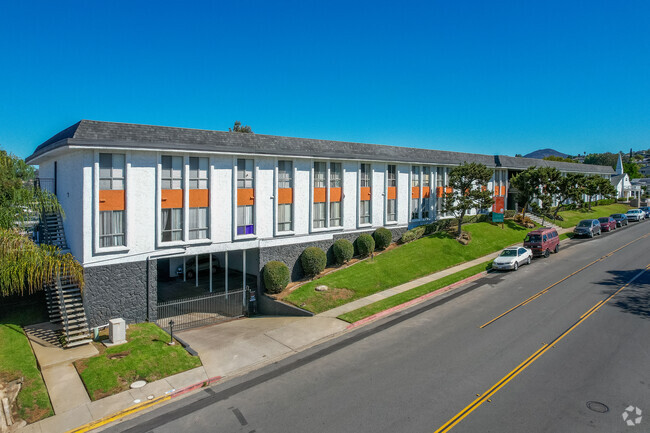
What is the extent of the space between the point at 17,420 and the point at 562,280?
90.8ft

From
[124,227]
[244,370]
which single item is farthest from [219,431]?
[124,227]

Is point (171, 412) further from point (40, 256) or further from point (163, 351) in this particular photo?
point (40, 256)

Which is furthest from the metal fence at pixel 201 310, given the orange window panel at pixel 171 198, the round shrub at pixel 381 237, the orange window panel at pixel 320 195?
the round shrub at pixel 381 237

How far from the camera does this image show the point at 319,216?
29.4 meters

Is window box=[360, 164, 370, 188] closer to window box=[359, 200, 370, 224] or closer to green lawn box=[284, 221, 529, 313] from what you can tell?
window box=[359, 200, 370, 224]

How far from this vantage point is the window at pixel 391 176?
34219 mm

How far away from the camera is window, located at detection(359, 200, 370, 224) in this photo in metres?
32.2

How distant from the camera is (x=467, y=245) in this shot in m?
35.2

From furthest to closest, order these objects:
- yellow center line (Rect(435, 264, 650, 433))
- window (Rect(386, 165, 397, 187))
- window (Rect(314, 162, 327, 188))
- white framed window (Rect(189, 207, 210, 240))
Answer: window (Rect(386, 165, 397, 187)), window (Rect(314, 162, 327, 188)), white framed window (Rect(189, 207, 210, 240)), yellow center line (Rect(435, 264, 650, 433))

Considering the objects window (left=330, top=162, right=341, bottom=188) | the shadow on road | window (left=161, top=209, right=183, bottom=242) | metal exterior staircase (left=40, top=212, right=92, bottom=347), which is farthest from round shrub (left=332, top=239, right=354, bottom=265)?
metal exterior staircase (left=40, top=212, right=92, bottom=347)

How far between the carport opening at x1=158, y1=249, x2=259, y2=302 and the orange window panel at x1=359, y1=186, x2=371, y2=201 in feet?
32.2

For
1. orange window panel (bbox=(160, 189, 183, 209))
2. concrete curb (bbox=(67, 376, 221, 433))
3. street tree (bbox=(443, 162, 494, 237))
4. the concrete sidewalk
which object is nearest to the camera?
concrete curb (bbox=(67, 376, 221, 433))

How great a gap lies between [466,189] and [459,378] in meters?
27.3

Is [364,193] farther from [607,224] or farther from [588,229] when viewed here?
[607,224]
